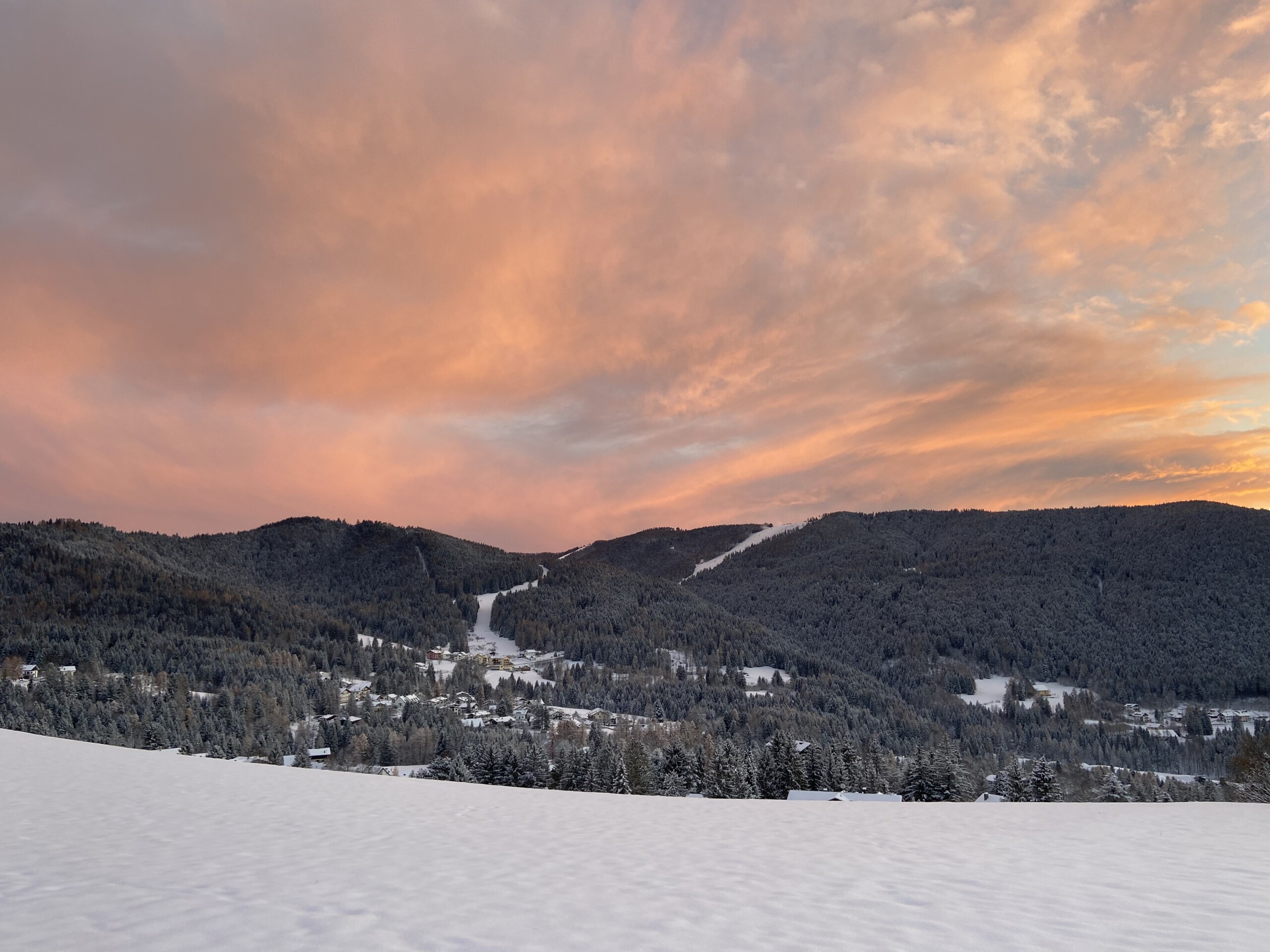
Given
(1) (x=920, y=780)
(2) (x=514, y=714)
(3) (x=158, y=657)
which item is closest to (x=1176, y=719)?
(1) (x=920, y=780)

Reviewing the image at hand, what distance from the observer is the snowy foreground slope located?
22.5 feet

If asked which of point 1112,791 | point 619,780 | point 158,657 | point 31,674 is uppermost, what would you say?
point 158,657

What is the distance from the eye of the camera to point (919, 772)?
6028cm

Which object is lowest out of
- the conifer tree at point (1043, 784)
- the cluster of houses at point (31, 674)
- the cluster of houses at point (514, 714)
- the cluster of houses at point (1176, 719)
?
the cluster of houses at point (1176, 719)

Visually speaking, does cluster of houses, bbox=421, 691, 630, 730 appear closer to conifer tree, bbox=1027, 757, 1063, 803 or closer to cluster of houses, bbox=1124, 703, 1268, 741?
conifer tree, bbox=1027, 757, 1063, 803

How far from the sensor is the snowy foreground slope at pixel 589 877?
686 cm

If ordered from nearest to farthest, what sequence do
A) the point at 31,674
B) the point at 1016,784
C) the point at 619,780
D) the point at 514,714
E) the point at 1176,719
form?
the point at 1016,784 → the point at 619,780 → the point at 31,674 → the point at 514,714 → the point at 1176,719

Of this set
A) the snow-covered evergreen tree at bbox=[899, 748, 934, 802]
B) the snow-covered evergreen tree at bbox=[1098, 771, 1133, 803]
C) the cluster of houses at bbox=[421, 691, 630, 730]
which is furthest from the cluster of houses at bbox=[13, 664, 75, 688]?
the snow-covered evergreen tree at bbox=[1098, 771, 1133, 803]

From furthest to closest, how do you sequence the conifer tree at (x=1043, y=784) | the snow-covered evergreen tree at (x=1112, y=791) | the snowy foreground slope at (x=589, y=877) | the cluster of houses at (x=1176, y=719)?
1. the cluster of houses at (x=1176, y=719)
2. the snow-covered evergreen tree at (x=1112, y=791)
3. the conifer tree at (x=1043, y=784)
4. the snowy foreground slope at (x=589, y=877)

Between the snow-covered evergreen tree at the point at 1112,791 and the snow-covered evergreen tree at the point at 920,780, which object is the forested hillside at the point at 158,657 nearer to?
the snow-covered evergreen tree at the point at 920,780

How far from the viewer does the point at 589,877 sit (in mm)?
9875

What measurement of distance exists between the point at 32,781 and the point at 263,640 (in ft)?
602

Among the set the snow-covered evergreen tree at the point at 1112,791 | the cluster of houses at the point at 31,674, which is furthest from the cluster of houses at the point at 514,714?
the snow-covered evergreen tree at the point at 1112,791

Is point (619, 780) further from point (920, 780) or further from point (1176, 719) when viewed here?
point (1176, 719)
